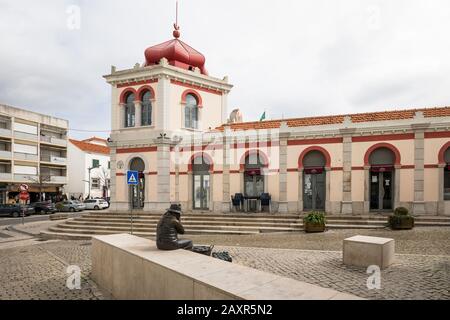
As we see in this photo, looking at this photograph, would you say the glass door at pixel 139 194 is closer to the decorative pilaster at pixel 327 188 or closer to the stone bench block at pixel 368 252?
the decorative pilaster at pixel 327 188

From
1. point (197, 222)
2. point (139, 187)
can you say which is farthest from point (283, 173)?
point (139, 187)

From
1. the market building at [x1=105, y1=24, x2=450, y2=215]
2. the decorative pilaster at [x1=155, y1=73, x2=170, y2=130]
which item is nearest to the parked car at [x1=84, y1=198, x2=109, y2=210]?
the market building at [x1=105, y1=24, x2=450, y2=215]

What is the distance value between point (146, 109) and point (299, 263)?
16002 millimetres

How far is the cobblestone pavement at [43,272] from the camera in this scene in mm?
6801

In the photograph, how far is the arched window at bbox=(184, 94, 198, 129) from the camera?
21737 millimetres

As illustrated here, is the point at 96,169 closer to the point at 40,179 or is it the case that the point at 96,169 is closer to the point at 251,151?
the point at 40,179

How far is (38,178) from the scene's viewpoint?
40000 millimetres

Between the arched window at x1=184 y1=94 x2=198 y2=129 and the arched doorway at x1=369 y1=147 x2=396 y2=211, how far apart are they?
38.1 ft

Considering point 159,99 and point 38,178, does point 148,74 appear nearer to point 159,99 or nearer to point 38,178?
point 159,99

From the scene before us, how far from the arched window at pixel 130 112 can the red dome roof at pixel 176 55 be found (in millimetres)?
2802

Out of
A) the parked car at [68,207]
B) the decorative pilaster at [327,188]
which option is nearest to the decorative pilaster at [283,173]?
the decorative pilaster at [327,188]

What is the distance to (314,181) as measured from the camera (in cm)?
1805

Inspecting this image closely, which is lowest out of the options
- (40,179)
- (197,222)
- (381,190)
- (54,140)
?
(197,222)

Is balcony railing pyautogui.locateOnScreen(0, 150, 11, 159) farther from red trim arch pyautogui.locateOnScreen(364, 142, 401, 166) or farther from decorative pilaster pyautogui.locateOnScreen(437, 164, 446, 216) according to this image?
decorative pilaster pyautogui.locateOnScreen(437, 164, 446, 216)
